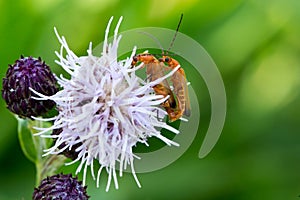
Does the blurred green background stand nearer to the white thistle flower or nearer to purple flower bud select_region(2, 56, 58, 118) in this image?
purple flower bud select_region(2, 56, 58, 118)

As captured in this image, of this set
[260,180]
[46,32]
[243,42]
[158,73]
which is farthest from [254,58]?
[158,73]

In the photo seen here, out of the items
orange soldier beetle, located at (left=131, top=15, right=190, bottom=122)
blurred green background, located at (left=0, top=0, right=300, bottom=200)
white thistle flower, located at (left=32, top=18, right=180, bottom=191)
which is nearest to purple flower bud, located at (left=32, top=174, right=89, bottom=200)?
white thistle flower, located at (left=32, top=18, right=180, bottom=191)

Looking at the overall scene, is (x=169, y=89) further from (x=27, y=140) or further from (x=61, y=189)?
(x=27, y=140)

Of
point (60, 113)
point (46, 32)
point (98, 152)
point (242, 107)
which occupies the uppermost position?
point (46, 32)

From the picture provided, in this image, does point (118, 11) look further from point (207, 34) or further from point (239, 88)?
point (239, 88)

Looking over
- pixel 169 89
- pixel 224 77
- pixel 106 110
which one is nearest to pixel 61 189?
pixel 106 110
